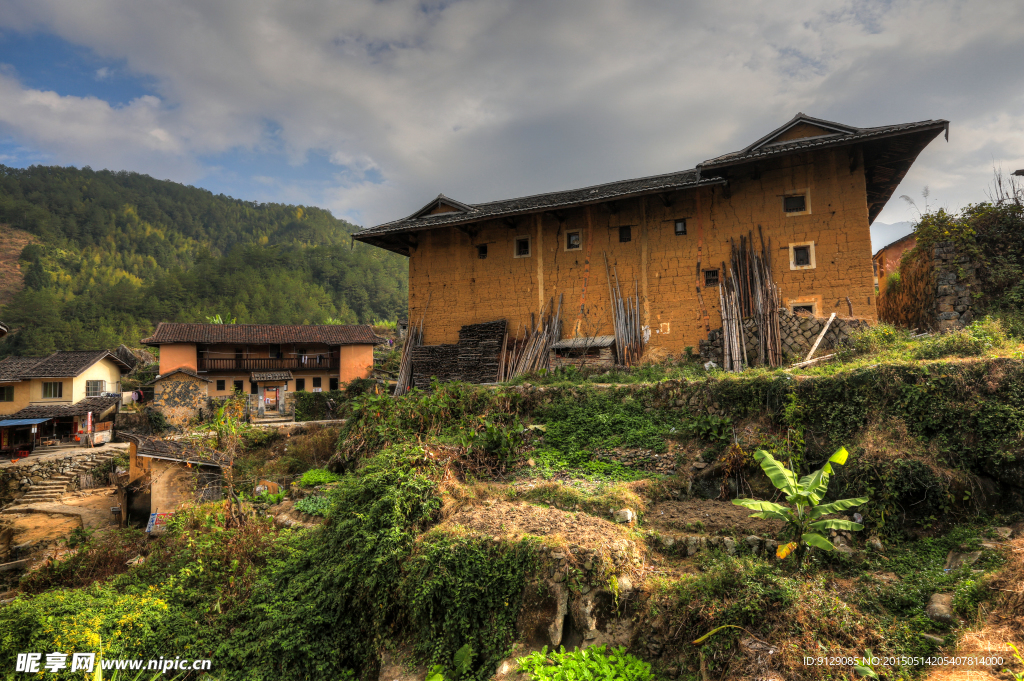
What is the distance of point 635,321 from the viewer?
1491cm

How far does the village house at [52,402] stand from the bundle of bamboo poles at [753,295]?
108ft

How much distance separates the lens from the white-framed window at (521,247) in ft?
54.7

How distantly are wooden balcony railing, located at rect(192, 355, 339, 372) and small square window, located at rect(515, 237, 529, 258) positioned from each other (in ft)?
81.9

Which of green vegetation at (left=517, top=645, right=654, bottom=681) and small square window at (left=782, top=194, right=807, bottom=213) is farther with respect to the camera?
small square window at (left=782, top=194, right=807, bottom=213)

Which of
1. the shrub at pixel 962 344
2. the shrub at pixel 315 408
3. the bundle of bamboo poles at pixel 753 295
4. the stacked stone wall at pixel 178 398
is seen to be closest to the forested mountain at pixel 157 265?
the stacked stone wall at pixel 178 398

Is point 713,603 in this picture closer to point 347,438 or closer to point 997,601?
point 997,601

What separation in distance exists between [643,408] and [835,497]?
3965mm

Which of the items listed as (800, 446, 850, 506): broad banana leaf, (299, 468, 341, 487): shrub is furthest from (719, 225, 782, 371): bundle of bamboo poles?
(299, 468, 341, 487): shrub

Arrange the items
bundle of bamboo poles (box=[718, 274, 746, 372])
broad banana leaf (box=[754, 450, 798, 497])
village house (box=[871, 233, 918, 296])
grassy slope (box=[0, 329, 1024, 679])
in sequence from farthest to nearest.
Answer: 1. village house (box=[871, 233, 918, 296])
2. bundle of bamboo poles (box=[718, 274, 746, 372])
3. broad banana leaf (box=[754, 450, 798, 497])
4. grassy slope (box=[0, 329, 1024, 679])

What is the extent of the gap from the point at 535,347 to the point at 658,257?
4982mm

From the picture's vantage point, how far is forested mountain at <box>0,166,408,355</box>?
51.9 metres

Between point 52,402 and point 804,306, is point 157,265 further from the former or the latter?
point 804,306

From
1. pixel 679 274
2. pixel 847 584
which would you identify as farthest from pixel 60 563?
pixel 679 274

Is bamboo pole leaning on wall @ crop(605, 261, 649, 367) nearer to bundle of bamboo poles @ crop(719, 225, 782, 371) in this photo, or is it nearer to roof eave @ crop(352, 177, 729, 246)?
bundle of bamboo poles @ crop(719, 225, 782, 371)
